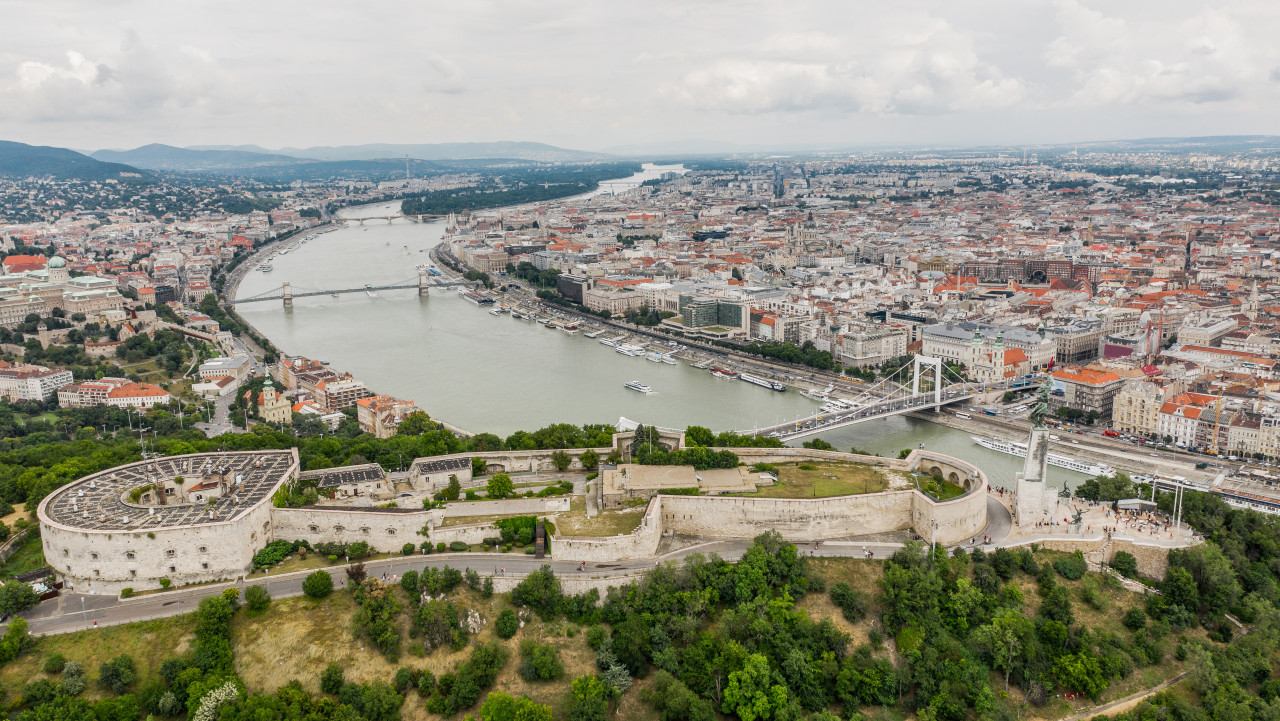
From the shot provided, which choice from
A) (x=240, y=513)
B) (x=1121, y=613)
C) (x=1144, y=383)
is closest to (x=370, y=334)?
(x=240, y=513)

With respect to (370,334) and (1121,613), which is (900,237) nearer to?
(370,334)

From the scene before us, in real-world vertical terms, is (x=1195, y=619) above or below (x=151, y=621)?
below

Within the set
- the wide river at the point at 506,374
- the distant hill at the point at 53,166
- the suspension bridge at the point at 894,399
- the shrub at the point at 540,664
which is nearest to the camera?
the shrub at the point at 540,664

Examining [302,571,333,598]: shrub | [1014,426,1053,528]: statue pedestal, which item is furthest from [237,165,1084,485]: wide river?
[302,571,333,598]: shrub

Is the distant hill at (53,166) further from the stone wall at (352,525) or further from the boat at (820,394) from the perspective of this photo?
the stone wall at (352,525)

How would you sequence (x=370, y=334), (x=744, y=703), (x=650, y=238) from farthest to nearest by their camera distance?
(x=650, y=238) < (x=370, y=334) < (x=744, y=703)

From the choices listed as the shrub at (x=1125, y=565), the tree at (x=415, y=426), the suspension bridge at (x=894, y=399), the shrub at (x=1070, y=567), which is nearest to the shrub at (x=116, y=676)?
the tree at (x=415, y=426)
